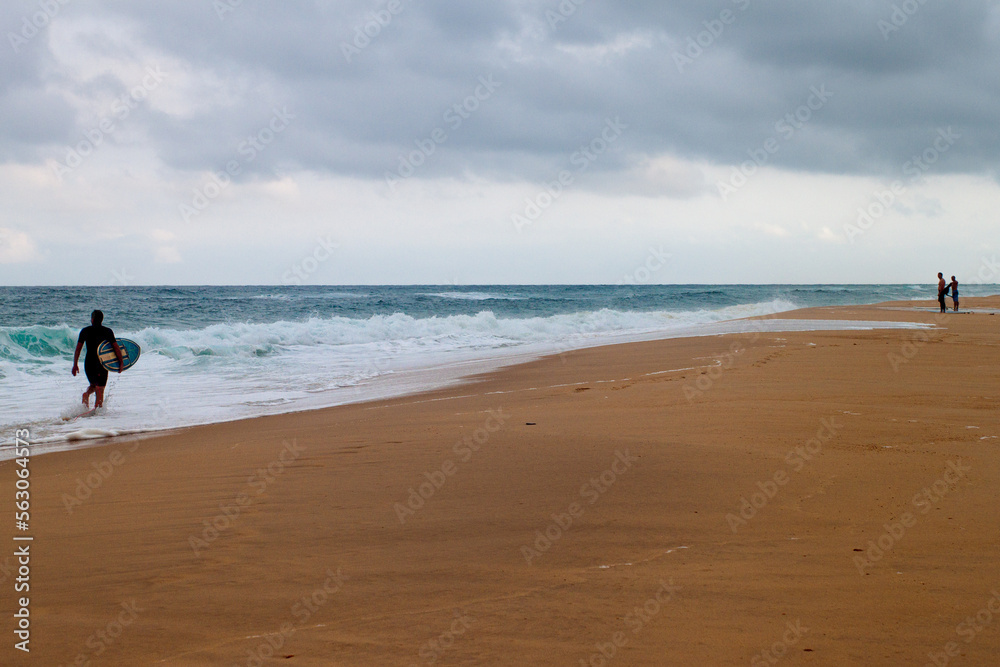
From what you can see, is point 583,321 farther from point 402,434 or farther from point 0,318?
point 0,318

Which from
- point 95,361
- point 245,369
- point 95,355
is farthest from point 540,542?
point 245,369

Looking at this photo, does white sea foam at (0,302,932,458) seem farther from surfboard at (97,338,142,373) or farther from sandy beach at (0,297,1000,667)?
sandy beach at (0,297,1000,667)

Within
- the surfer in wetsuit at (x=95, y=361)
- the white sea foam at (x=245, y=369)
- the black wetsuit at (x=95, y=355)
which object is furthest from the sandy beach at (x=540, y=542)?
the black wetsuit at (x=95, y=355)

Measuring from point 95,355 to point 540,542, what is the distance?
10403 mm

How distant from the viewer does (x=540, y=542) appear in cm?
409

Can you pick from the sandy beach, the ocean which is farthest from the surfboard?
the sandy beach

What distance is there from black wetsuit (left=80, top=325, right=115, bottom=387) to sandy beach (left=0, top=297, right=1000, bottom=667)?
13.4ft

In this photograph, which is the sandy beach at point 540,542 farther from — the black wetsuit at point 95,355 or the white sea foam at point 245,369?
the black wetsuit at point 95,355

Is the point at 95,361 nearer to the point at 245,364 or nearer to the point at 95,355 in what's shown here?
the point at 95,355

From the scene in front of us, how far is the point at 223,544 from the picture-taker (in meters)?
4.30

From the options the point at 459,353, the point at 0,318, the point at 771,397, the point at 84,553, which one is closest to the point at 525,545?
the point at 84,553

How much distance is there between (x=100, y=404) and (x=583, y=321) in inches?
979

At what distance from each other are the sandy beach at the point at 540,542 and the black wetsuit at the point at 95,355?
4090mm

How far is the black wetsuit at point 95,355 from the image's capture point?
11414mm
